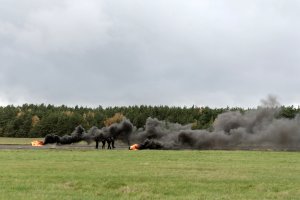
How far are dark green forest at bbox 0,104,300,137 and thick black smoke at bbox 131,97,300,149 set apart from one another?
129 ft

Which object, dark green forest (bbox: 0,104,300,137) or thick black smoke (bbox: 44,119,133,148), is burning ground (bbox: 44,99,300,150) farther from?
dark green forest (bbox: 0,104,300,137)

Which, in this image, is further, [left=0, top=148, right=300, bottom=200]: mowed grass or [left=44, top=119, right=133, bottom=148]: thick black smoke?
[left=44, top=119, right=133, bottom=148]: thick black smoke

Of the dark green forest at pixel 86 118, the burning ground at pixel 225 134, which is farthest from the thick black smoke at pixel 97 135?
the dark green forest at pixel 86 118

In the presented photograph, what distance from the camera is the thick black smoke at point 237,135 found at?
8262 centimetres

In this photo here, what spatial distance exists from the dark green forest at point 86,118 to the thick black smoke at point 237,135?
39328mm

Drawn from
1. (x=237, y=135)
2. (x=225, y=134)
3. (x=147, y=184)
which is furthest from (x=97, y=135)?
(x=147, y=184)

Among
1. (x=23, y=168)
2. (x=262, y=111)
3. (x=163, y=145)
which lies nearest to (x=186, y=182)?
(x=23, y=168)

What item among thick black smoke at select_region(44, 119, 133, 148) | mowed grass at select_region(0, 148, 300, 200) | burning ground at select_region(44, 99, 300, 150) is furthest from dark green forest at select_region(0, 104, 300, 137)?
mowed grass at select_region(0, 148, 300, 200)

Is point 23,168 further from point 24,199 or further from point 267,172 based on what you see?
point 267,172

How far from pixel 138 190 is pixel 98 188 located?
2112 mm

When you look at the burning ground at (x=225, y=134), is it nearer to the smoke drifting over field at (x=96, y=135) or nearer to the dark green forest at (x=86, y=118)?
the smoke drifting over field at (x=96, y=135)

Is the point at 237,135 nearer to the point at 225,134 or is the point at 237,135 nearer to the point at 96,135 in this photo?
the point at 225,134

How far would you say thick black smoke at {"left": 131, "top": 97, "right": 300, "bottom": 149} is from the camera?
82625 mm

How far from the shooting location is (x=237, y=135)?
280 feet
